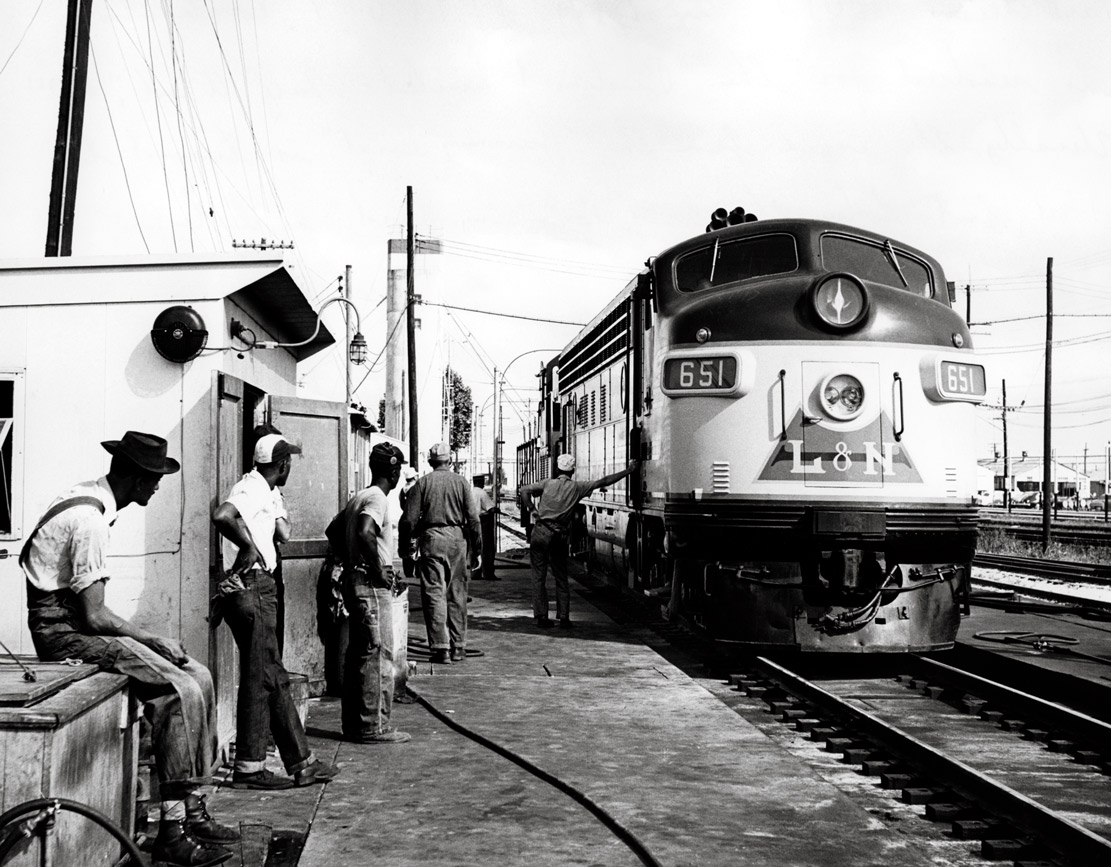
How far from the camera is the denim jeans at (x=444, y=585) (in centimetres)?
1009

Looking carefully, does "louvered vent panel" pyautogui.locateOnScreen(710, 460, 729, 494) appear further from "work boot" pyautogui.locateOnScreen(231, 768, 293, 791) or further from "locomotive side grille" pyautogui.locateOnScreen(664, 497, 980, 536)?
"work boot" pyautogui.locateOnScreen(231, 768, 293, 791)

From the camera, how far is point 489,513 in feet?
58.5

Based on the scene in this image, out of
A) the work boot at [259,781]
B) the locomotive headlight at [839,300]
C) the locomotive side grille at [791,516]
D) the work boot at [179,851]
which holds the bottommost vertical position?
the work boot at [259,781]

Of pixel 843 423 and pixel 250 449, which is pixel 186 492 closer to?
pixel 250 449

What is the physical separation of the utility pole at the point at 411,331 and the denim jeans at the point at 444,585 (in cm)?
1605

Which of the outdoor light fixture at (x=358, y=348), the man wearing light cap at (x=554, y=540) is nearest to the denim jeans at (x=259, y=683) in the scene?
the man wearing light cap at (x=554, y=540)

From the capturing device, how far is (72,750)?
394 centimetres

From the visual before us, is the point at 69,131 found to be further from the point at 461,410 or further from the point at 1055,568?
the point at 461,410

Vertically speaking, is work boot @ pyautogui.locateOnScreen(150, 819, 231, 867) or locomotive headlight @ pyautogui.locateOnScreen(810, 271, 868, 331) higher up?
locomotive headlight @ pyautogui.locateOnScreen(810, 271, 868, 331)

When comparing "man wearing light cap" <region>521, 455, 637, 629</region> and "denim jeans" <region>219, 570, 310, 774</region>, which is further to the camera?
"man wearing light cap" <region>521, 455, 637, 629</region>

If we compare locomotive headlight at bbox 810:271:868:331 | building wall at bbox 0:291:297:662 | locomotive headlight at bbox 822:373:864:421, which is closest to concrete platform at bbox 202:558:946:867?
building wall at bbox 0:291:297:662

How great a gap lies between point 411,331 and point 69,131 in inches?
557

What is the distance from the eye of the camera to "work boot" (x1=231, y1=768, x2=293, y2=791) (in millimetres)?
5859

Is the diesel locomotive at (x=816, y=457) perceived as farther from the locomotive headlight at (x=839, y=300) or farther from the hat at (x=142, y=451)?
the hat at (x=142, y=451)
